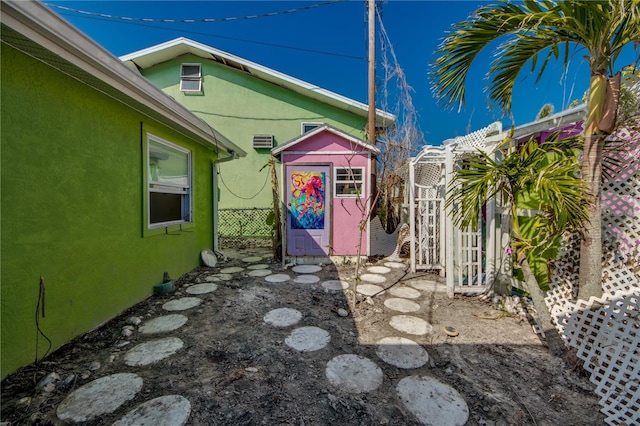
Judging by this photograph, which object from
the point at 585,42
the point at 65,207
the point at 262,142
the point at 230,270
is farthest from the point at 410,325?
the point at 262,142

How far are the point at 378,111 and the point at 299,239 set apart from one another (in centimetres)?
475

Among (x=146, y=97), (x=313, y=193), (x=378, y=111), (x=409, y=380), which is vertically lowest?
(x=409, y=380)

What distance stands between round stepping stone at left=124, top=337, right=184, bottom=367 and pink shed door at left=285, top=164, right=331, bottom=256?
10.0ft

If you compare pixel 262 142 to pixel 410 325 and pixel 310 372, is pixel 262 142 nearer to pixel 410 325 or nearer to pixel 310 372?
pixel 410 325

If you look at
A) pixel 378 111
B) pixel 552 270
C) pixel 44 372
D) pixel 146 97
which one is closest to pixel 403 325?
pixel 552 270

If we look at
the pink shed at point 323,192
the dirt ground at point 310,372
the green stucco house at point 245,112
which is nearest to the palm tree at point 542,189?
the dirt ground at point 310,372

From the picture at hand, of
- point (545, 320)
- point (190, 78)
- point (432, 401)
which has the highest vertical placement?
point (190, 78)

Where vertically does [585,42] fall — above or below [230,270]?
above

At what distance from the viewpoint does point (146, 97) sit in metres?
2.85

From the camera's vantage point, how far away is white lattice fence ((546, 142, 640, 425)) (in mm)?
1771

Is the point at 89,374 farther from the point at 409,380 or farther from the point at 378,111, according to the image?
the point at 378,111

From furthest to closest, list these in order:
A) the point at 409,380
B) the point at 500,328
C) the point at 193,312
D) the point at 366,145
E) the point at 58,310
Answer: the point at 366,145, the point at 193,312, the point at 500,328, the point at 58,310, the point at 409,380

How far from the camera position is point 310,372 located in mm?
2020

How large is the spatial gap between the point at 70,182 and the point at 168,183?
5.79ft
